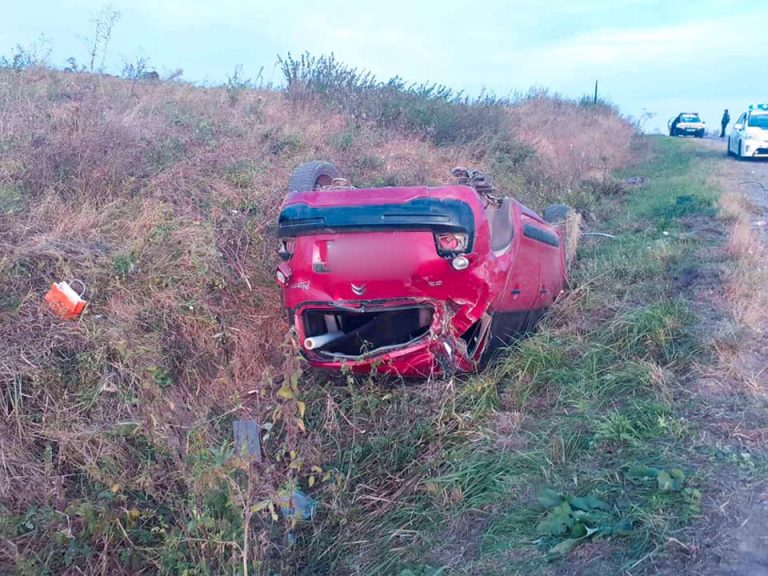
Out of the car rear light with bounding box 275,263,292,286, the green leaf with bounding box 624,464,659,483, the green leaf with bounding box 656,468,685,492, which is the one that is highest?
the car rear light with bounding box 275,263,292,286

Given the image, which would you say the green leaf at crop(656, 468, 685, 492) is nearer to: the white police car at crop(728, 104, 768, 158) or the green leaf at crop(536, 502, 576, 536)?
the green leaf at crop(536, 502, 576, 536)

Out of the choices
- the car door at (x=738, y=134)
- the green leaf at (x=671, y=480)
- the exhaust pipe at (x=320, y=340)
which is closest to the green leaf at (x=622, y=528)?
the green leaf at (x=671, y=480)

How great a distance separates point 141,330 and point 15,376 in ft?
2.75

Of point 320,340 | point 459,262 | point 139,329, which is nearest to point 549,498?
point 459,262

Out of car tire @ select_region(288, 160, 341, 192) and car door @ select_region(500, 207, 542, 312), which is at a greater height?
car tire @ select_region(288, 160, 341, 192)

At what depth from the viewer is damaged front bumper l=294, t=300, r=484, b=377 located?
167 inches

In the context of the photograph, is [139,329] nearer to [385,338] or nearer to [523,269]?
[385,338]

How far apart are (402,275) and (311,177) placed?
1.99 metres

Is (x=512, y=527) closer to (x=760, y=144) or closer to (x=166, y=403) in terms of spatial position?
(x=166, y=403)

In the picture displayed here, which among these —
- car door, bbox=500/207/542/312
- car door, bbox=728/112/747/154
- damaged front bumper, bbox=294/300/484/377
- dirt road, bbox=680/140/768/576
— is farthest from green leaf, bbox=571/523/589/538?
car door, bbox=728/112/747/154

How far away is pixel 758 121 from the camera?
20312 millimetres

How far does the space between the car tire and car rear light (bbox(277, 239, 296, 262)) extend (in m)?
1.25

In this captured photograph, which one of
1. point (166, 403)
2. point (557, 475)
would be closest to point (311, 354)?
point (166, 403)

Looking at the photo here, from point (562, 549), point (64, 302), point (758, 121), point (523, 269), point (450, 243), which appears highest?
point (758, 121)
